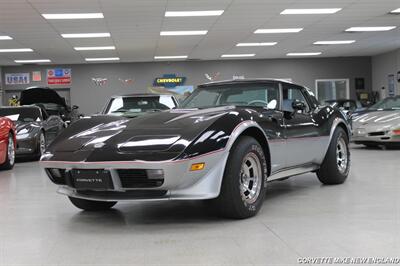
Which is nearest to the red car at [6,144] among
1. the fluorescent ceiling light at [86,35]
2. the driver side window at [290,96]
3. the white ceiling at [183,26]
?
the white ceiling at [183,26]

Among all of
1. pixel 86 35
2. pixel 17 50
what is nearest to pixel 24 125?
pixel 86 35

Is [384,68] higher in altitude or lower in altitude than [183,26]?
lower

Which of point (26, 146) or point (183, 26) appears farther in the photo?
point (183, 26)

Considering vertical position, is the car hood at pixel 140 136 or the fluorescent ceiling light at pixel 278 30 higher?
the fluorescent ceiling light at pixel 278 30

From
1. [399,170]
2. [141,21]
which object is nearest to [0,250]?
[399,170]

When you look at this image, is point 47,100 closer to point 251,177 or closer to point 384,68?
point 251,177

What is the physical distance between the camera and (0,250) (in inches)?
139

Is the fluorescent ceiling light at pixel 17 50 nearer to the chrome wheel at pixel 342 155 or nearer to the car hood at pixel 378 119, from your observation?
the car hood at pixel 378 119

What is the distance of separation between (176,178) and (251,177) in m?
0.87

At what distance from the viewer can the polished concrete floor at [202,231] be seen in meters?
3.22

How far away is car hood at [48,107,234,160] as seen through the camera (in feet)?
12.5

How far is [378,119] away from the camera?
36.6ft

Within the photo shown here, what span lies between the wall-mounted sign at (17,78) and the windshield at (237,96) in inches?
797

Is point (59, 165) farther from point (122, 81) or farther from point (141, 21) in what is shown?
point (122, 81)
